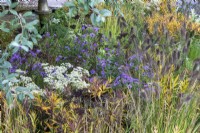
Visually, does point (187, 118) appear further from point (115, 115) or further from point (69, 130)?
point (69, 130)

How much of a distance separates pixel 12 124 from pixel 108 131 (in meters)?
0.71

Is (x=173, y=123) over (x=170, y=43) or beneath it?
beneath

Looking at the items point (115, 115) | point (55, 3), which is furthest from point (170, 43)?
point (55, 3)

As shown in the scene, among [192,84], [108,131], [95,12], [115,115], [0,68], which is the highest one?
A: [95,12]

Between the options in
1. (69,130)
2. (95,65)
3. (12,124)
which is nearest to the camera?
→ (69,130)

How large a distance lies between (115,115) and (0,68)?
38.8 inches

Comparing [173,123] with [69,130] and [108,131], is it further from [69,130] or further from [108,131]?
[69,130]

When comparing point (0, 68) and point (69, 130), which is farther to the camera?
point (69, 130)

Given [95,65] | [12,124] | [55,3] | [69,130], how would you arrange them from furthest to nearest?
[55,3] < [95,65] < [12,124] < [69,130]

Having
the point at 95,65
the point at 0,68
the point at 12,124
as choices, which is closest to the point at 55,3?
the point at 95,65

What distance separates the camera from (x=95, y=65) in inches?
181

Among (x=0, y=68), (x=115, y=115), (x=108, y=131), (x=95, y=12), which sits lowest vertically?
(x=108, y=131)

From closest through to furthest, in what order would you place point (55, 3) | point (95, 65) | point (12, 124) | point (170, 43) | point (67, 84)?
point (12, 124) < point (67, 84) < point (170, 43) < point (95, 65) < point (55, 3)

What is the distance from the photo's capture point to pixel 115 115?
2926 mm
